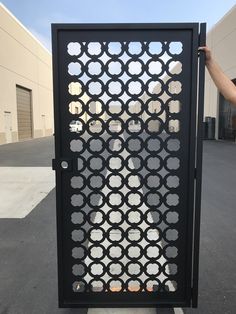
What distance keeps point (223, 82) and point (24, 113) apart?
31.2 m

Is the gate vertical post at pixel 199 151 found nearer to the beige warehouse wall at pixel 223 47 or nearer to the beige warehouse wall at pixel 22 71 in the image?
the beige warehouse wall at pixel 223 47

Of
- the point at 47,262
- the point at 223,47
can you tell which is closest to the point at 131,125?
the point at 47,262

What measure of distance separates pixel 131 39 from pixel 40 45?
123ft

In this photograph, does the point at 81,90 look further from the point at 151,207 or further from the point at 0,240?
the point at 0,240

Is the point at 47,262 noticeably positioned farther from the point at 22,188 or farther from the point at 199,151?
the point at 22,188

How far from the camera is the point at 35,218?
6000 millimetres

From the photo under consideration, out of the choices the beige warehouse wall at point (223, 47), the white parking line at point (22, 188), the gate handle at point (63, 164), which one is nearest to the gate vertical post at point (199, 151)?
the gate handle at point (63, 164)

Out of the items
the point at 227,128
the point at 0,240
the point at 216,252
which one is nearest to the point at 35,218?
the point at 0,240

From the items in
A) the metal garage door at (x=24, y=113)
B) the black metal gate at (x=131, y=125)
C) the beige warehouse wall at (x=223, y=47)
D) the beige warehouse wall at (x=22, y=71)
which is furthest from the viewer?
the metal garage door at (x=24, y=113)

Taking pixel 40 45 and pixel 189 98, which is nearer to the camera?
pixel 189 98

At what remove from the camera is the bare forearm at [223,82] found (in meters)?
2.75

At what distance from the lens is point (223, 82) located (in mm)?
2801

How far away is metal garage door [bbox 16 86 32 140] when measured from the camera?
30594mm

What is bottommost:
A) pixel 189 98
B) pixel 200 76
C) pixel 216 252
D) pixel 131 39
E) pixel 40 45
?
pixel 216 252
